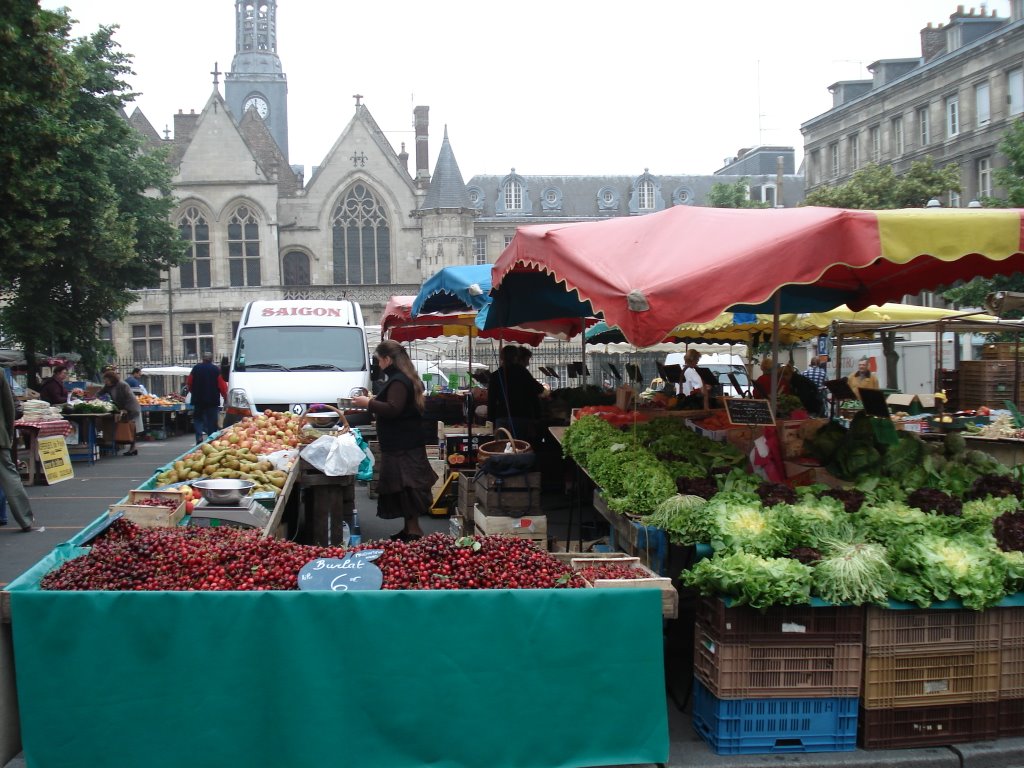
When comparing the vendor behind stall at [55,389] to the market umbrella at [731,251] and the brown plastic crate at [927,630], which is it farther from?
the brown plastic crate at [927,630]

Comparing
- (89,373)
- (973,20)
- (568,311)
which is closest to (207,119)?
(89,373)

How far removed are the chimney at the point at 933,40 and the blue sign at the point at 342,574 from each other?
148 feet

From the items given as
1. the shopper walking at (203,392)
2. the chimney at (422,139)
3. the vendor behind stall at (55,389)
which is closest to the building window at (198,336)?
the chimney at (422,139)

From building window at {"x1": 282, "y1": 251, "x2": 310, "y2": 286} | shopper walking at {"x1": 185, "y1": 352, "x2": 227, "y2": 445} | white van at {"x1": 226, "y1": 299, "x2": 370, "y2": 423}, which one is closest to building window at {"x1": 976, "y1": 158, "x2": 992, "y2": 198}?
white van at {"x1": 226, "y1": 299, "x2": 370, "y2": 423}

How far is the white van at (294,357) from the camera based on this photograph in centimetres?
1203

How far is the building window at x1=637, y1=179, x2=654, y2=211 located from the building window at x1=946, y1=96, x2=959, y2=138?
2260 centimetres

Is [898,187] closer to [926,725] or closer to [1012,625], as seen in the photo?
[1012,625]

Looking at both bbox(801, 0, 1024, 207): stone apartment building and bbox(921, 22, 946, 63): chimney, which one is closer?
bbox(801, 0, 1024, 207): stone apartment building

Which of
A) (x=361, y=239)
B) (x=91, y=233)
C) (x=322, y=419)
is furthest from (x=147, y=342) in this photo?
(x=322, y=419)

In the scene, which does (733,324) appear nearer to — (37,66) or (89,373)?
(37,66)

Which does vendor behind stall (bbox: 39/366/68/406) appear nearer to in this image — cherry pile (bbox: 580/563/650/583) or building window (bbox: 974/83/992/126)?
cherry pile (bbox: 580/563/650/583)

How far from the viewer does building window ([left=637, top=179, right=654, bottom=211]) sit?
193ft

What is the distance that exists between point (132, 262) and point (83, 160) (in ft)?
14.3

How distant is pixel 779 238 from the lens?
4531 millimetres
